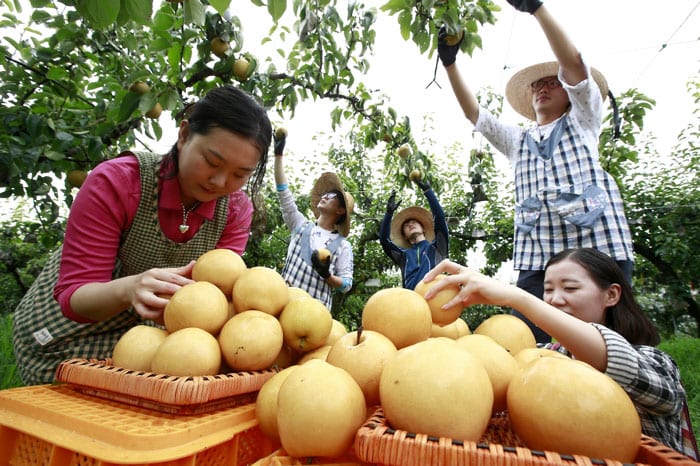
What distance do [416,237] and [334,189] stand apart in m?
1.25

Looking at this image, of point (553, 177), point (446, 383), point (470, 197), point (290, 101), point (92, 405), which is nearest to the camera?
point (446, 383)

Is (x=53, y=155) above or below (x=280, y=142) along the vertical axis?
below

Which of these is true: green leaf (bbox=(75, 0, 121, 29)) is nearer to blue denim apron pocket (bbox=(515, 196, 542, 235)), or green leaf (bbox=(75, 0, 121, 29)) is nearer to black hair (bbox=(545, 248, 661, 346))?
black hair (bbox=(545, 248, 661, 346))

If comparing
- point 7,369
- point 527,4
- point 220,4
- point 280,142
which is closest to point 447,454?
point 220,4

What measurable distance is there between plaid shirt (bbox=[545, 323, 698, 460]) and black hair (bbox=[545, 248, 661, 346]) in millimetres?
430

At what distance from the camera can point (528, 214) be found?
233 cm

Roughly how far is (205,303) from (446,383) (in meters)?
0.72

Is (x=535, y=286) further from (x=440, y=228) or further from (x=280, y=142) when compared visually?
(x=280, y=142)

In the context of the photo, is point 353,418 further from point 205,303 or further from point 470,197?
point 470,197

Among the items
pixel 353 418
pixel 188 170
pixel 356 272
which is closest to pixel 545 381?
pixel 353 418

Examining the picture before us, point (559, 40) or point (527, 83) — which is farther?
point (527, 83)

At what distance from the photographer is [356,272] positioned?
866 centimetres

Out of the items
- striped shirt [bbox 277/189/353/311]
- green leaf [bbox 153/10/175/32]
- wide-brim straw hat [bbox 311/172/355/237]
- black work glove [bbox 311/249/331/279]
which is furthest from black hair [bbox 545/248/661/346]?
wide-brim straw hat [bbox 311/172/355/237]

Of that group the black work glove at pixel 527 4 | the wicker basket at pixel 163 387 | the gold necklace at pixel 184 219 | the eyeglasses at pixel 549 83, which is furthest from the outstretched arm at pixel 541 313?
the eyeglasses at pixel 549 83
